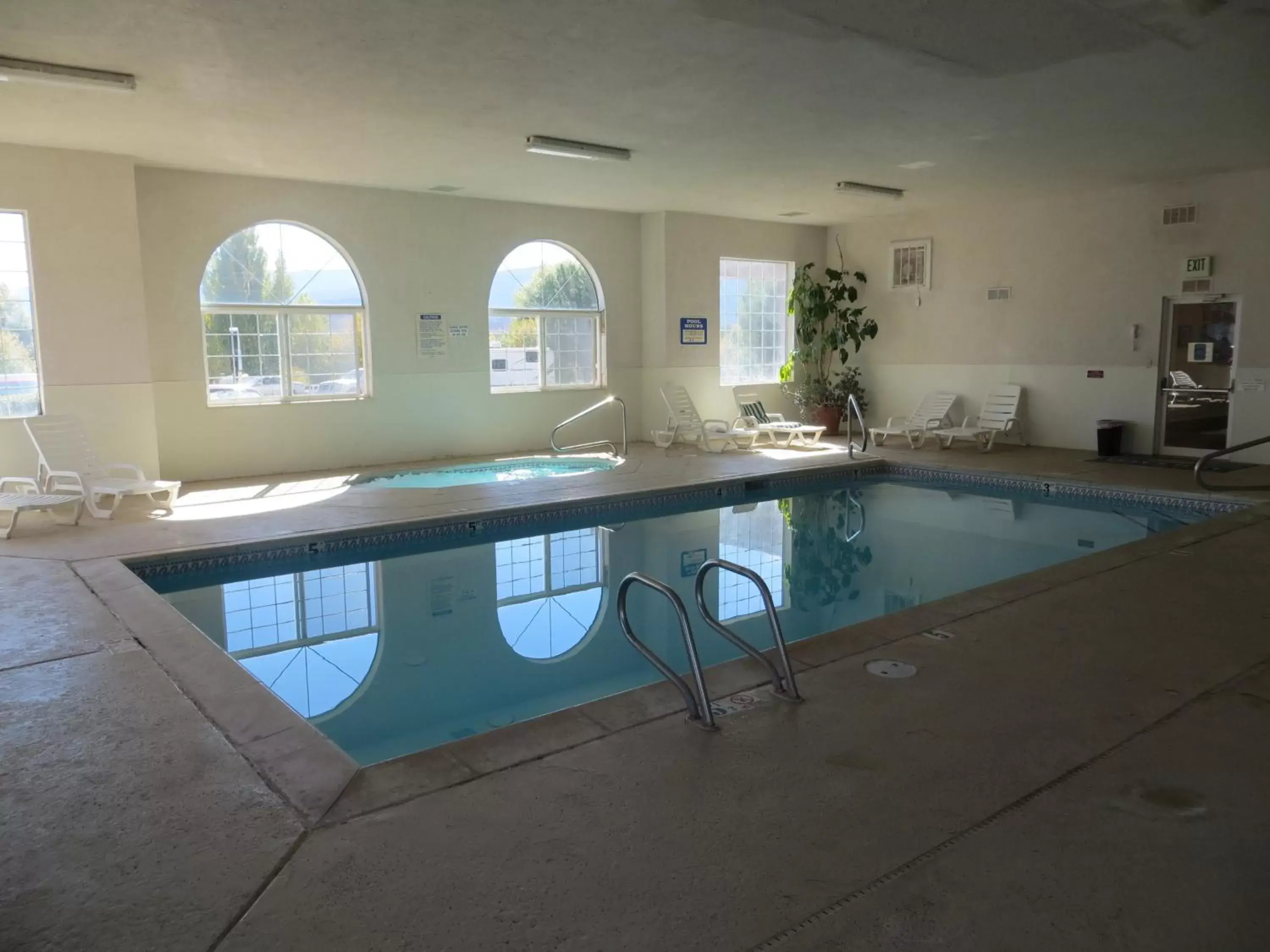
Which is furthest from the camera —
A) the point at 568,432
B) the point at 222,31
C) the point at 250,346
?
the point at 568,432

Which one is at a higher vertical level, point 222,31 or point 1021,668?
point 222,31

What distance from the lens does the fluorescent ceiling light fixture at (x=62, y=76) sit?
539 cm

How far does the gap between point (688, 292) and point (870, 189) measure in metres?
2.81

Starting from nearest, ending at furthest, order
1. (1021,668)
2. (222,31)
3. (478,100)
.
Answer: (1021,668) → (222,31) → (478,100)

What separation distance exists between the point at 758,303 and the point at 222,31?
9.31 metres

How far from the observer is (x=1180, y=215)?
Result: 32.4 ft

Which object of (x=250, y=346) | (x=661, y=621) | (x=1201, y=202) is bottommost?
(x=661, y=621)

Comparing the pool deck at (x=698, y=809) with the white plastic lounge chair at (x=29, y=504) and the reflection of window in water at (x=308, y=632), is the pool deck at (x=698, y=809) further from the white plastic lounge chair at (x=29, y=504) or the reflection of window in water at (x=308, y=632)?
the white plastic lounge chair at (x=29, y=504)

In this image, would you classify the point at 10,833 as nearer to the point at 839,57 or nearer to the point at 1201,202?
the point at 839,57

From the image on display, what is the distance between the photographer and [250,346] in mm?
9414

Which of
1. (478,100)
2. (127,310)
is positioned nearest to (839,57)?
(478,100)

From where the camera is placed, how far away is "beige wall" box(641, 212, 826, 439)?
11914mm

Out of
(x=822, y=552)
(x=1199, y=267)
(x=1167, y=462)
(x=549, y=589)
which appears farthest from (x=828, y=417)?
(x=549, y=589)

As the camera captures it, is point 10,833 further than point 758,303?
No
